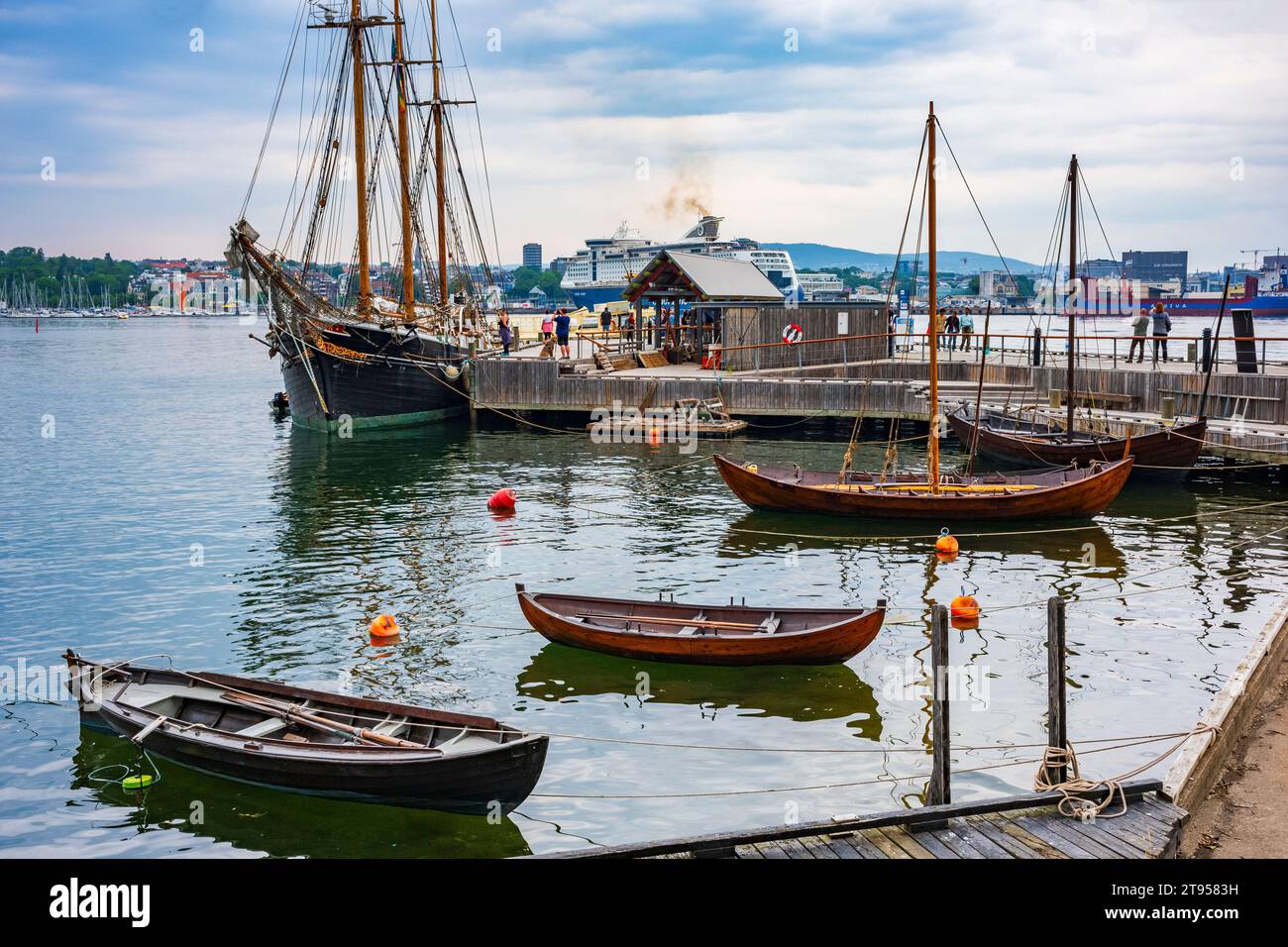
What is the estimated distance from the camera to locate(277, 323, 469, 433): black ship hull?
46.5m

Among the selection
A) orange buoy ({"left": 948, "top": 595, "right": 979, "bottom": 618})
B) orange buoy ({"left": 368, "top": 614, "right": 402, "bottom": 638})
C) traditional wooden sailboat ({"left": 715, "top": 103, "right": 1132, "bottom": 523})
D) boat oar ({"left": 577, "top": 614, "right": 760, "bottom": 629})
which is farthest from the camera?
traditional wooden sailboat ({"left": 715, "top": 103, "right": 1132, "bottom": 523})

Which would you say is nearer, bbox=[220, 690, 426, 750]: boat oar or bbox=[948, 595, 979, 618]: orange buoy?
bbox=[220, 690, 426, 750]: boat oar

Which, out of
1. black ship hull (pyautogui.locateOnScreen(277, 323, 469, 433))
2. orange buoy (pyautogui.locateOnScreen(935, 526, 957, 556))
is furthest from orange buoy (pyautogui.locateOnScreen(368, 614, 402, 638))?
black ship hull (pyautogui.locateOnScreen(277, 323, 469, 433))

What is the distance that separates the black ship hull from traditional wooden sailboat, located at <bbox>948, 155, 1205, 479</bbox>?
2454 centimetres

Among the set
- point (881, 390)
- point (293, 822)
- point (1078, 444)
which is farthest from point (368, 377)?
point (293, 822)

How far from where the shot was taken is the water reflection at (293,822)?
41.2 ft

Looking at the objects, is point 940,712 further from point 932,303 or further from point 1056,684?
point 932,303

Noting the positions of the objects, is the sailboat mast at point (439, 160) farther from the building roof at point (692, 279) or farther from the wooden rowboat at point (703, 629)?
the wooden rowboat at point (703, 629)

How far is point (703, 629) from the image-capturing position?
1747cm

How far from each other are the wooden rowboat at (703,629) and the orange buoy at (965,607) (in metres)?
3.03

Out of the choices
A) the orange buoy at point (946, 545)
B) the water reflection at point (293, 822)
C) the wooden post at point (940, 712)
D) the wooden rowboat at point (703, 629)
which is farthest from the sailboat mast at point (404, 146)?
the wooden post at point (940, 712)

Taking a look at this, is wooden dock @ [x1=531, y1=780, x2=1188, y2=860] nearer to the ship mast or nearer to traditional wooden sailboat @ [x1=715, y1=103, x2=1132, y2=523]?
traditional wooden sailboat @ [x1=715, y1=103, x2=1132, y2=523]

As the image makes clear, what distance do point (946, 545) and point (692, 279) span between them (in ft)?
91.8
